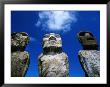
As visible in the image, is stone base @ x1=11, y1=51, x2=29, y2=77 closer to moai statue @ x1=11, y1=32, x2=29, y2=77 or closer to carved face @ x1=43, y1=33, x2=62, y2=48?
moai statue @ x1=11, y1=32, x2=29, y2=77

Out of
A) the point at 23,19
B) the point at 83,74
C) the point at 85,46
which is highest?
the point at 23,19

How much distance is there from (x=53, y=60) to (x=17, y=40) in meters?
0.20

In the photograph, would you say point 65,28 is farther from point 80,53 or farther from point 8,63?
point 8,63

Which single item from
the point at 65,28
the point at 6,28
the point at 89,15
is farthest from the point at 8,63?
the point at 89,15

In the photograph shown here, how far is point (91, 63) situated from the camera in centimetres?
208

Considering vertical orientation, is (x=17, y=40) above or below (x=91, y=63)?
above

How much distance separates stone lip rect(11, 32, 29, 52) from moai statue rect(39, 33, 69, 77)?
0.09 metres

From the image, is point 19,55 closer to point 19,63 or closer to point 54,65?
point 19,63

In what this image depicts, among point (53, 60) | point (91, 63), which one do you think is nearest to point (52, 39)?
point (53, 60)

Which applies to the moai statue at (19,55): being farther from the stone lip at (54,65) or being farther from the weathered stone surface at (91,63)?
the weathered stone surface at (91,63)

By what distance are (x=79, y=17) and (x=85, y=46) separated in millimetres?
141

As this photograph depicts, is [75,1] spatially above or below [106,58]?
above

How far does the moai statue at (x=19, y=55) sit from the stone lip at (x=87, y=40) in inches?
10.1

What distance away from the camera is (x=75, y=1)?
2062mm
